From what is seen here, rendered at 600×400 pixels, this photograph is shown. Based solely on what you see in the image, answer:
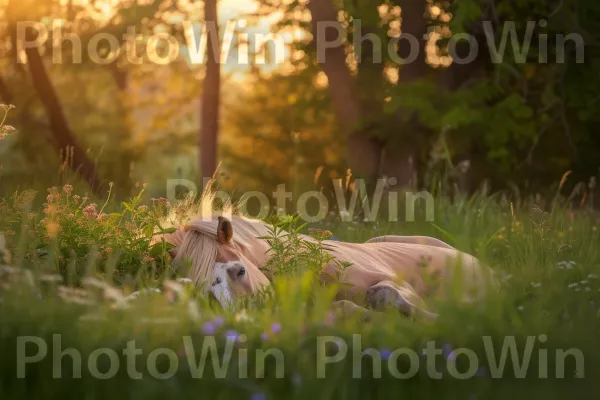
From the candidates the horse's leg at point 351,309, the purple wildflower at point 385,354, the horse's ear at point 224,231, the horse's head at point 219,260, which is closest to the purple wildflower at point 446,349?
the purple wildflower at point 385,354

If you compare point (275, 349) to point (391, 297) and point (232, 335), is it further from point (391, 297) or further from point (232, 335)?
point (391, 297)

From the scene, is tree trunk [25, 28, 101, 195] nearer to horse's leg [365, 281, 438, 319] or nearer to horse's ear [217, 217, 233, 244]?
horse's ear [217, 217, 233, 244]

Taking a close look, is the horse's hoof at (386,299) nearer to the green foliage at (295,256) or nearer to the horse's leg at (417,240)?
the green foliage at (295,256)

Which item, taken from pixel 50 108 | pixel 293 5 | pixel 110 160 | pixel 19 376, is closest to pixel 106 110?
pixel 110 160

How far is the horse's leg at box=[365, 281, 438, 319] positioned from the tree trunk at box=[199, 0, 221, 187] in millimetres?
6251

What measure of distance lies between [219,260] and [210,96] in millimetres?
7470

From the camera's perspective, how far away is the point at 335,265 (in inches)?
249

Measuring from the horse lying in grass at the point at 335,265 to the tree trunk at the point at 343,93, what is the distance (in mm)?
7472

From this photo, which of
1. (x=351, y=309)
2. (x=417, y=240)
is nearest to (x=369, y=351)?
(x=351, y=309)

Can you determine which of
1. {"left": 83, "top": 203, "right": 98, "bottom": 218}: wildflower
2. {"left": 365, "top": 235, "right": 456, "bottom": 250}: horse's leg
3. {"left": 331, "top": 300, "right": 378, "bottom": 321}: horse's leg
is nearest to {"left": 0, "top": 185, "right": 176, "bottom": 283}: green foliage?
{"left": 83, "top": 203, "right": 98, "bottom": 218}: wildflower

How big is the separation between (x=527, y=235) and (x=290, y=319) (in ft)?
16.7

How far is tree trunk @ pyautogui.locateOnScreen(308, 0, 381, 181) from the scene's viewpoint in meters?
15.1

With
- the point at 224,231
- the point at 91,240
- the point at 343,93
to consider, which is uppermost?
the point at 343,93

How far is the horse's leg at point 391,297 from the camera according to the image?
598cm
